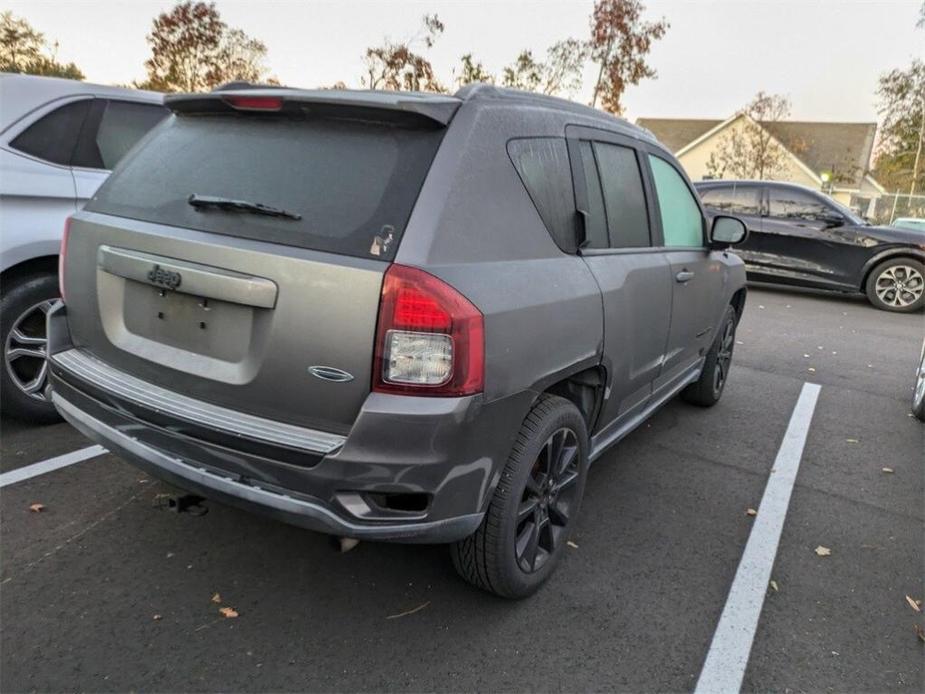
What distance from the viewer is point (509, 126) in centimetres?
240

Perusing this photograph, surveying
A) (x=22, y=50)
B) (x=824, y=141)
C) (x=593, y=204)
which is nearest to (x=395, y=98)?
(x=593, y=204)

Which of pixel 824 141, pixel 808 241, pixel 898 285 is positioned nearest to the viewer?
pixel 898 285

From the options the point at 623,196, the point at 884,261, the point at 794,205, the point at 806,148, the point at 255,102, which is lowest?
the point at 884,261

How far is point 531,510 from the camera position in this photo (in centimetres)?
259

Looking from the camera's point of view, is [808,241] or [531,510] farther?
[808,241]

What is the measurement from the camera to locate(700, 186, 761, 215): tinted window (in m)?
11.4

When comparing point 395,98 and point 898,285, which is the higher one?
point 395,98

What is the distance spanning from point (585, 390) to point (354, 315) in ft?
4.09

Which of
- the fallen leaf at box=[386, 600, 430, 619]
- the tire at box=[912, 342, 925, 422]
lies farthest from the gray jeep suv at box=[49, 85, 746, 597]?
the tire at box=[912, 342, 925, 422]

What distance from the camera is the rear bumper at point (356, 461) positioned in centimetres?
196

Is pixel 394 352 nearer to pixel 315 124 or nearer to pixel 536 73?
pixel 315 124

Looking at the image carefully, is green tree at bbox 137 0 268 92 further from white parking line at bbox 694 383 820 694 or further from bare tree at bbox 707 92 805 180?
bare tree at bbox 707 92 805 180

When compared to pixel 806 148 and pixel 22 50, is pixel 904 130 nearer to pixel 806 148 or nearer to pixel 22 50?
pixel 806 148

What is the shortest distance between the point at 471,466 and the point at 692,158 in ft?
152
